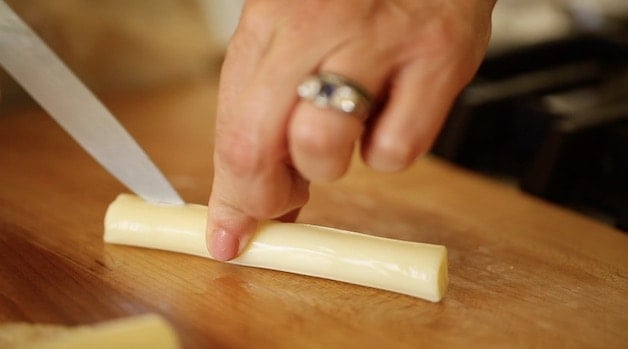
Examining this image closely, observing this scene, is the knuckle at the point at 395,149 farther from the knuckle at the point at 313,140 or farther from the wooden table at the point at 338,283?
the wooden table at the point at 338,283

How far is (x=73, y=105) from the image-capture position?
3.07ft

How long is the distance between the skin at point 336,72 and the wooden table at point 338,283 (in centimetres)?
13

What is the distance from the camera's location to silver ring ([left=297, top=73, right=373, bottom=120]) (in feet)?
2.25

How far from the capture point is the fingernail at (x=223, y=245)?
84cm

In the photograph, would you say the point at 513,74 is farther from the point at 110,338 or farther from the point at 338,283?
the point at 110,338

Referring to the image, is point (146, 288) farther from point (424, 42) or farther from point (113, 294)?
point (424, 42)

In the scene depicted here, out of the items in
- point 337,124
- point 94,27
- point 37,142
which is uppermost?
point 337,124

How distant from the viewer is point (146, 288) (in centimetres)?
84

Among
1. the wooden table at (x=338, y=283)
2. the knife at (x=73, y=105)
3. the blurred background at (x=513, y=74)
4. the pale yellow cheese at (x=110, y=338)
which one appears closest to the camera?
the pale yellow cheese at (x=110, y=338)

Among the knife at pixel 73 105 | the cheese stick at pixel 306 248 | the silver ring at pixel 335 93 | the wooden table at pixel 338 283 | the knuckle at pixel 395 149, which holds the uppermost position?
the silver ring at pixel 335 93

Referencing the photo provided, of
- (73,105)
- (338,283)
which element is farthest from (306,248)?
(73,105)

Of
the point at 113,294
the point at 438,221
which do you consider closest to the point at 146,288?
the point at 113,294

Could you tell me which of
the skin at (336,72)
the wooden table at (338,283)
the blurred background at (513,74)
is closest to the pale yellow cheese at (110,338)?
the wooden table at (338,283)

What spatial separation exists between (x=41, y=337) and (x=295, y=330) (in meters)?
0.24
